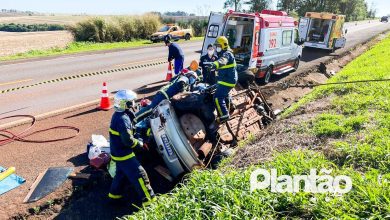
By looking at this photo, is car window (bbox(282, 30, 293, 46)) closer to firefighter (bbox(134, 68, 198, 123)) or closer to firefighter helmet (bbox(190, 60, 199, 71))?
firefighter helmet (bbox(190, 60, 199, 71))

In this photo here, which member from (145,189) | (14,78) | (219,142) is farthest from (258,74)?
(14,78)

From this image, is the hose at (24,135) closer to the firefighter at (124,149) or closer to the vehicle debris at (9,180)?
the vehicle debris at (9,180)

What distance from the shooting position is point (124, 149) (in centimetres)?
→ 500

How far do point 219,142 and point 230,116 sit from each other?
788 millimetres

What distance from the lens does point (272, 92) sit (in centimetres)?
1156

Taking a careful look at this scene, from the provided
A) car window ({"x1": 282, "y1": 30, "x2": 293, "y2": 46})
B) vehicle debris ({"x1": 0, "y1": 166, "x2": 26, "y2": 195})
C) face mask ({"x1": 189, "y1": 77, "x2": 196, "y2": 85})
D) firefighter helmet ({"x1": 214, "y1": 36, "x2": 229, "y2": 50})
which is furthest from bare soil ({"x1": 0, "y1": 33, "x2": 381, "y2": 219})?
car window ({"x1": 282, "y1": 30, "x2": 293, "y2": 46})

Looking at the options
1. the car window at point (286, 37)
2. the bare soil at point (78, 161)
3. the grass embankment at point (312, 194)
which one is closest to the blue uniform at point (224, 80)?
the bare soil at point (78, 161)

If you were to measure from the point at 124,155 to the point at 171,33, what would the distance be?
24862 millimetres

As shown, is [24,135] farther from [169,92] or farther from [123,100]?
[123,100]

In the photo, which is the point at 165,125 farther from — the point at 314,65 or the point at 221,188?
the point at 314,65

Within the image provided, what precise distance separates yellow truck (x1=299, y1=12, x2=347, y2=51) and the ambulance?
9.03 m

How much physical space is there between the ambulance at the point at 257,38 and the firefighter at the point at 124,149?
20.2 feet

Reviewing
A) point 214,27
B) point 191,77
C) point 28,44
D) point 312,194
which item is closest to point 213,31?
point 214,27

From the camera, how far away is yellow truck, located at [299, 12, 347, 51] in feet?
70.9
